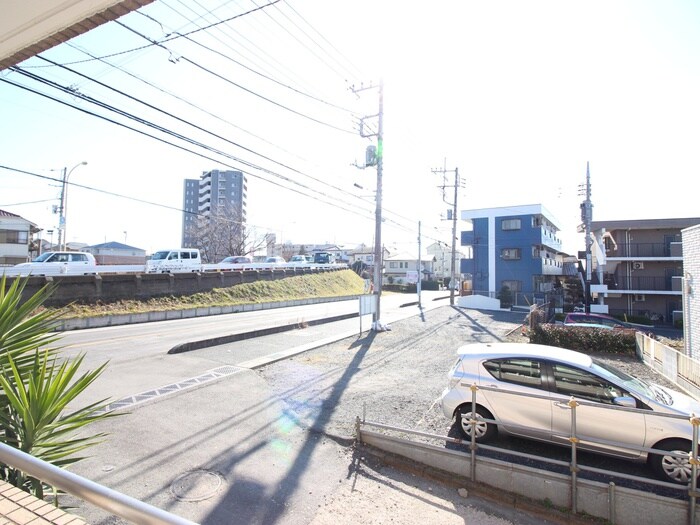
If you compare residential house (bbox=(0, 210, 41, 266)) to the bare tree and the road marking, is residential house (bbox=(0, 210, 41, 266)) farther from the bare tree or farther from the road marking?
the road marking

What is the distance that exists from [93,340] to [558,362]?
14.7 metres

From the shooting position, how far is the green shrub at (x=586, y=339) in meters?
14.0

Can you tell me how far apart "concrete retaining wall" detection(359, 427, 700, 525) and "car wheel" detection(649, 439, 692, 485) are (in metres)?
0.56

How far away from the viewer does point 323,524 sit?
4.16 m

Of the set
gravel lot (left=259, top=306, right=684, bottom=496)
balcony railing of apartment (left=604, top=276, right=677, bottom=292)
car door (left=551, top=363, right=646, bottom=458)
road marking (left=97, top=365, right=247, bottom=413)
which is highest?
balcony railing of apartment (left=604, top=276, right=677, bottom=292)

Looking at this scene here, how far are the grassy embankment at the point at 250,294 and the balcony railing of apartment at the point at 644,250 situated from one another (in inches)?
956

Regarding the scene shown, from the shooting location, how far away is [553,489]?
4.73 meters

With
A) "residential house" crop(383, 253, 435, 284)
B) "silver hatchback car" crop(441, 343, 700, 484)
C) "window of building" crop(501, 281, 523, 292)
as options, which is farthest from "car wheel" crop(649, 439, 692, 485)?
"residential house" crop(383, 253, 435, 284)

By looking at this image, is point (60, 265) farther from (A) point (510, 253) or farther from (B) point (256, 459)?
(A) point (510, 253)

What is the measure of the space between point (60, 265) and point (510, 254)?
33.6m

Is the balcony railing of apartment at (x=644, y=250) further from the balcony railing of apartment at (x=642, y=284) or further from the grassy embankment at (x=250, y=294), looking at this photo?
the grassy embankment at (x=250, y=294)

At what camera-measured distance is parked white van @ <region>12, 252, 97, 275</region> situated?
18.5 meters

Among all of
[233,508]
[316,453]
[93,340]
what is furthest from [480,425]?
[93,340]

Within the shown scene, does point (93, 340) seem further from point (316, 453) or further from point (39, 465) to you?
point (39, 465)
